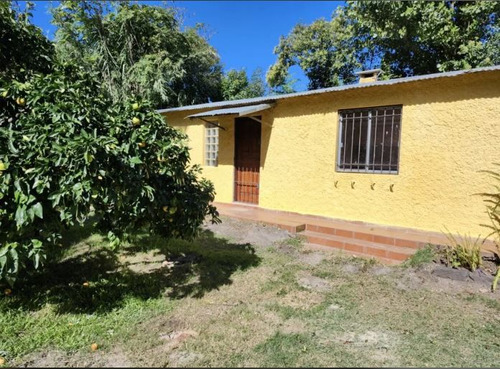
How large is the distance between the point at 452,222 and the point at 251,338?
14.2 ft

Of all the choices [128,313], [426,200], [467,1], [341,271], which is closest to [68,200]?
[128,313]

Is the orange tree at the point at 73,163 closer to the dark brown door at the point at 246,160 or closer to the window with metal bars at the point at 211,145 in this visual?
the dark brown door at the point at 246,160

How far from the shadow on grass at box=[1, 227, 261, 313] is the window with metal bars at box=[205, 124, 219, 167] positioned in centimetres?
398

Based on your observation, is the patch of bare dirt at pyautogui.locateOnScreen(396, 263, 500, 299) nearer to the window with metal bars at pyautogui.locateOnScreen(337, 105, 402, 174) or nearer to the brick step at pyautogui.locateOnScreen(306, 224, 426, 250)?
the brick step at pyautogui.locateOnScreen(306, 224, 426, 250)

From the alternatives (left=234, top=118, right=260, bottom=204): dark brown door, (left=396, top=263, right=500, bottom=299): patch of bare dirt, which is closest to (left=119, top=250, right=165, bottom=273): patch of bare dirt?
(left=396, top=263, right=500, bottom=299): patch of bare dirt

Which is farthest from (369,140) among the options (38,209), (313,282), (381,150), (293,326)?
(38,209)

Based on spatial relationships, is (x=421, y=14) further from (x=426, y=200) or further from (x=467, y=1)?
(x=426, y=200)

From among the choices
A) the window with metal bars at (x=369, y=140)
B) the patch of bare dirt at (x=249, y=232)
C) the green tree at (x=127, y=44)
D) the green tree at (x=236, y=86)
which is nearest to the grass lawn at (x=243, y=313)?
the patch of bare dirt at (x=249, y=232)

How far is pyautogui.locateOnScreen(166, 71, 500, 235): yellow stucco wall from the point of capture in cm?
540

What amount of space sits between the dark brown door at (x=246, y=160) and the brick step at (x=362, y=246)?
276cm

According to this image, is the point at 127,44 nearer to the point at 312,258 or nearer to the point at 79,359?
the point at 312,258

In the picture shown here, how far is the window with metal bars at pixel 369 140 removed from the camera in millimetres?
6312

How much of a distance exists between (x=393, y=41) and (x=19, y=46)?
13325mm

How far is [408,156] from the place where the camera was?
6086 millimetres
